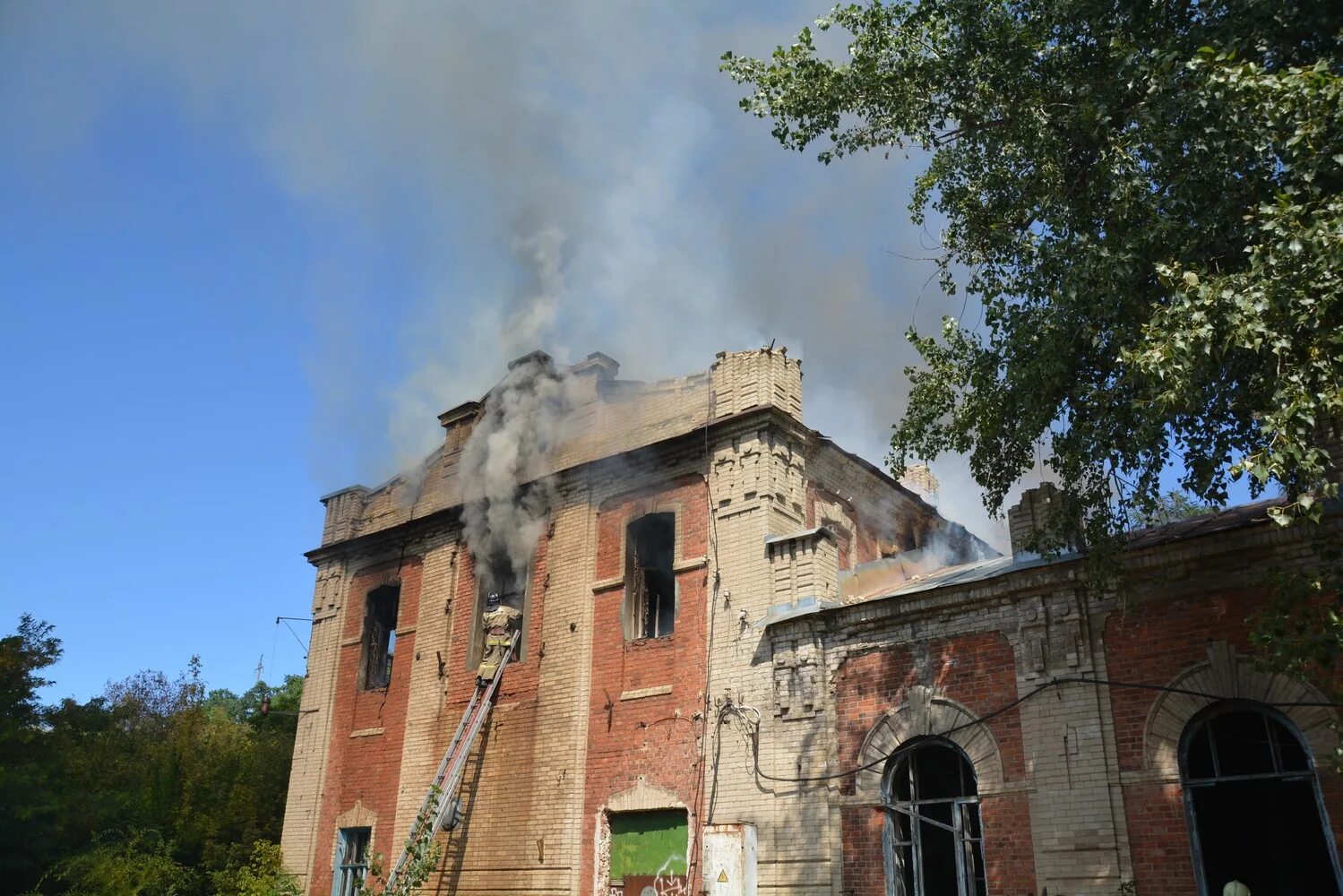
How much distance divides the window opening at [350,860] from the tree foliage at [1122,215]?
467 inches

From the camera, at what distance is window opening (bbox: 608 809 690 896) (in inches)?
519

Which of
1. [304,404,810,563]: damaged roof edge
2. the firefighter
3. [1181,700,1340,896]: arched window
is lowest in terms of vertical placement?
[1181,700,1340,896]: arched window

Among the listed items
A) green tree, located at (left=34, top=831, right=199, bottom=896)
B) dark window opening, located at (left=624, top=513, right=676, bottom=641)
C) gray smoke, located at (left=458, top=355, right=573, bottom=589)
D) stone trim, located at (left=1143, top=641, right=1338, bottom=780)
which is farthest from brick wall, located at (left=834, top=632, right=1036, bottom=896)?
green tree, located at (left=34, top=831, right=199, bottom=896)

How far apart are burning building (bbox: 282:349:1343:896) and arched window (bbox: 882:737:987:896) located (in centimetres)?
3

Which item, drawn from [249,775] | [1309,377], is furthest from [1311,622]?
[249,775]

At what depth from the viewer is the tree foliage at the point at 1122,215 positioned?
734cm

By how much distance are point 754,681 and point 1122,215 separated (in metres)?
7.16

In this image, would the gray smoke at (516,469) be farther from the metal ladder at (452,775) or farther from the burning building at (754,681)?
the metal ladder at (452,775)

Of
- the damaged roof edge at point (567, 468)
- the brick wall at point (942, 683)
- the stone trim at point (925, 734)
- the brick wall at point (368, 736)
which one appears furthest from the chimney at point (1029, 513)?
the brick wall at point (368, 736)

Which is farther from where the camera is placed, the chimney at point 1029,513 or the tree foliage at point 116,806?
the tree foliage at point 116,806

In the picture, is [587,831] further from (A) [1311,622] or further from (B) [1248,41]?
(B) [1248,41]

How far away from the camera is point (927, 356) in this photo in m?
11.4

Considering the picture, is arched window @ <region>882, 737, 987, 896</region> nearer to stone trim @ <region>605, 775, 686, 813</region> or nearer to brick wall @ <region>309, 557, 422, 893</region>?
stone trim @ <region>605, 775, 686, 813</region>

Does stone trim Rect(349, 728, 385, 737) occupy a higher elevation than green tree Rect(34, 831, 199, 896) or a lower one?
higher
